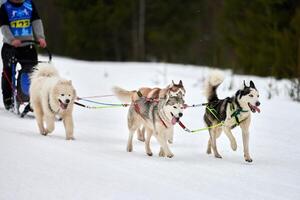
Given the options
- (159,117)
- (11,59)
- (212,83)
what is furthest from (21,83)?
(212,83)

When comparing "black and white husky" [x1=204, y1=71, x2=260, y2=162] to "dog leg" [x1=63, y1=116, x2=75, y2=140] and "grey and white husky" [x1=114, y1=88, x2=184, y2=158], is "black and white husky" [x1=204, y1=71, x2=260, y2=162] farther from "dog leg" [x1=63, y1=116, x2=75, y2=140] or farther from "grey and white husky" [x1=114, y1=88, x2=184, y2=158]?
"dog leg" [x1=63, y1=116, x2=75, y2=140]

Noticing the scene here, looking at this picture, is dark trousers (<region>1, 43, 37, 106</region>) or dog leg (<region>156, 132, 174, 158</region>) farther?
dark trousers (<region>1, 43, 37, 106</region>)

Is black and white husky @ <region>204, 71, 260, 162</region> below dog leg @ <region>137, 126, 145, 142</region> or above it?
above

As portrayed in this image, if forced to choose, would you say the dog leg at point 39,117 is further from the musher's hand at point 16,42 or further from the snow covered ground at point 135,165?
the musher's hand at point 16,42

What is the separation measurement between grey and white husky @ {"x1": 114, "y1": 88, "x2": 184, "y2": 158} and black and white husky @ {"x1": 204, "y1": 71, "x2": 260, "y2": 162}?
1.79 feet

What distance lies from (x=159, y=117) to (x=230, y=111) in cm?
80

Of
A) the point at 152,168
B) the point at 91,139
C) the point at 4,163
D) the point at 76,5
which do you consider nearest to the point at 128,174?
the point at 152,168

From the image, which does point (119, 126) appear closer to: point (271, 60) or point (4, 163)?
point (4, 163)

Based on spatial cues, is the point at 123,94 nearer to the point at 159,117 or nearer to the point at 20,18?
the point at 159,117

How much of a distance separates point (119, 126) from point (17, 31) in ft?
6.87

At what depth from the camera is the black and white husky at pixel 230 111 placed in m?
6.01

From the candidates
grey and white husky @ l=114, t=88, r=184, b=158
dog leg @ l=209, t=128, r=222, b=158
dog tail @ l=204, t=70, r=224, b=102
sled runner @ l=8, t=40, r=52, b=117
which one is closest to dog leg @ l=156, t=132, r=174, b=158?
grey and white husky @ l=114, t=88, r=184, b=158

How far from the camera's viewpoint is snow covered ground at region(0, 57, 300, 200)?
449cm

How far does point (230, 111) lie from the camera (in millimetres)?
6109
